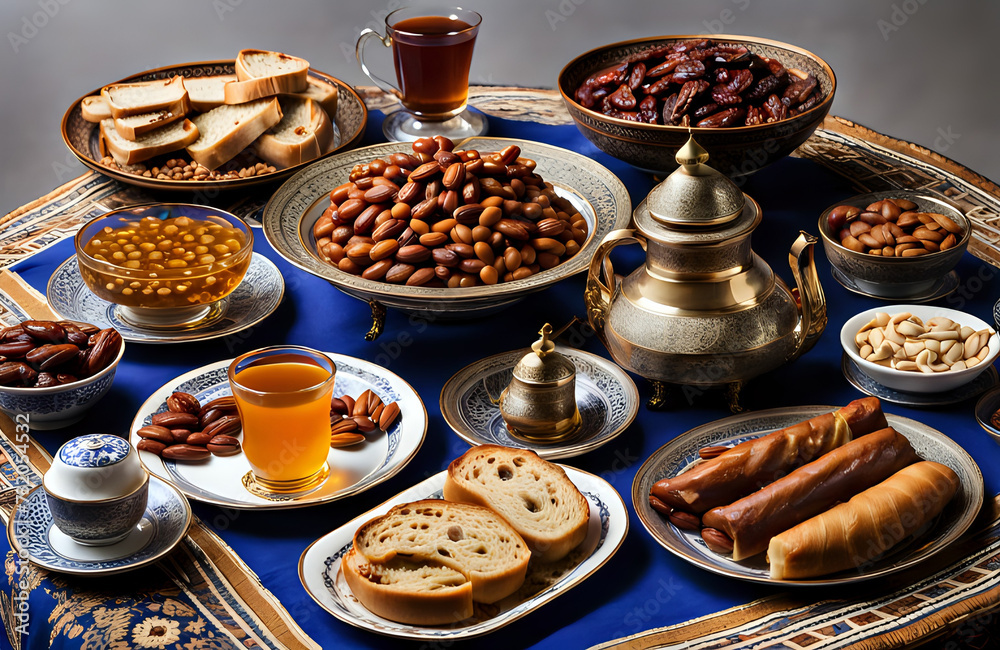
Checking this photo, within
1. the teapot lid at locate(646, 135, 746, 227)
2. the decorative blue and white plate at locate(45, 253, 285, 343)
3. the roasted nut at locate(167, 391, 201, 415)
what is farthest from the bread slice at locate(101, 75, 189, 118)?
the teapot lid at locate(646, 135, 746, 227)

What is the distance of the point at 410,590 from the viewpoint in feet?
3.91

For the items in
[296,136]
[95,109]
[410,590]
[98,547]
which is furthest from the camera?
[95,109]

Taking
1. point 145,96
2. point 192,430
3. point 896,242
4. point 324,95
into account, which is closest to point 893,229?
point 896,242

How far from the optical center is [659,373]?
162 cm

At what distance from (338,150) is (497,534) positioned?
1.46 meters

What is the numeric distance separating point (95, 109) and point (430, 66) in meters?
0.94

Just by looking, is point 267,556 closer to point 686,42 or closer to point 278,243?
point 278,243

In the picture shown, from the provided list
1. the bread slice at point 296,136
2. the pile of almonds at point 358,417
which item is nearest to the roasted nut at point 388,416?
the pile of almonds at point 358,417

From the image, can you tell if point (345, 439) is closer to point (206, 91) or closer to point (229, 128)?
point (229, 128)

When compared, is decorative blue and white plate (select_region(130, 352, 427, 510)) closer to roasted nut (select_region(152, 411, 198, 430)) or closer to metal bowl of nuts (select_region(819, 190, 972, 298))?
roasted nut (select_region(152, 411, 198, 430))

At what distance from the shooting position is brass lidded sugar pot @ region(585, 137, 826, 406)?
155 centimetres

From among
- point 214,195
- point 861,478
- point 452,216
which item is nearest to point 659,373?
point 861,478

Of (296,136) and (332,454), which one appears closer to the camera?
(332,454)

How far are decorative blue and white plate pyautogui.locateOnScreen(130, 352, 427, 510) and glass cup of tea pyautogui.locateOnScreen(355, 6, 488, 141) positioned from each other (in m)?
1.10
